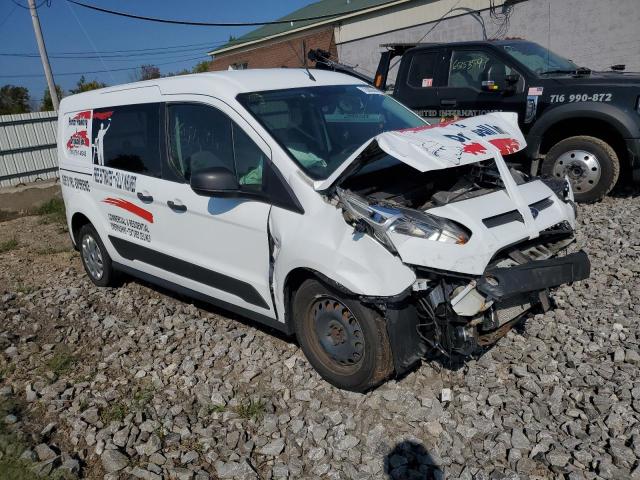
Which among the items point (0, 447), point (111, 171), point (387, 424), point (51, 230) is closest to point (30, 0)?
point (51, 230)

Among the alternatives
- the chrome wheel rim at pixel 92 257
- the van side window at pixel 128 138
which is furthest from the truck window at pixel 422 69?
the chrome wheel rim at pixel 92 257

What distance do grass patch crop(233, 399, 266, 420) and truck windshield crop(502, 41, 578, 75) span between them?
18.7 feet

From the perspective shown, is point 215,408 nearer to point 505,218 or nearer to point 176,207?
point 176,207

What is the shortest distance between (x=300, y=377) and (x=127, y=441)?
3.75ft

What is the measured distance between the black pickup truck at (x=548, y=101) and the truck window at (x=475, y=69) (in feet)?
0.04

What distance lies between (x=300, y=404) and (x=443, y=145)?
181cm

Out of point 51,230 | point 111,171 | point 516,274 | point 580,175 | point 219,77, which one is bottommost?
point 51,230

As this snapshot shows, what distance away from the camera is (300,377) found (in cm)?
368

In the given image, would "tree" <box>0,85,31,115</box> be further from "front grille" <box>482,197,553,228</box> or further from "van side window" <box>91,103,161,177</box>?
"front grille" <box>482,197,553,228</box>

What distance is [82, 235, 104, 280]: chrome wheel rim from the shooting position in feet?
18.1

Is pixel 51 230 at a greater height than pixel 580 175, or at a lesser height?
lesser

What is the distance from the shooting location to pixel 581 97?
6.51 m

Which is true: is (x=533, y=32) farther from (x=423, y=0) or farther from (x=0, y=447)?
(x=0, y=447)

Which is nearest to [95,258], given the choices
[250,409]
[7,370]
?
[7,370]
